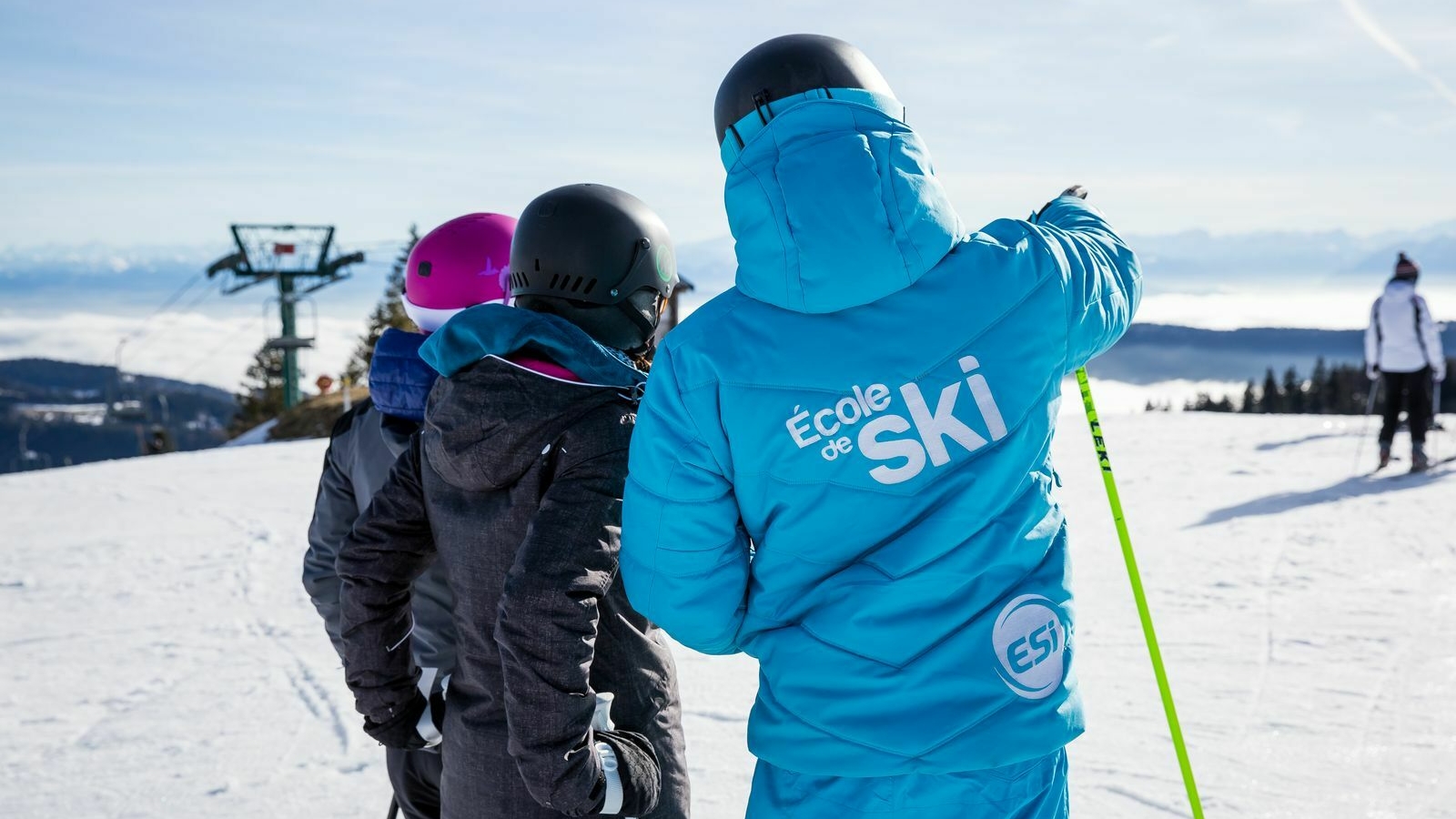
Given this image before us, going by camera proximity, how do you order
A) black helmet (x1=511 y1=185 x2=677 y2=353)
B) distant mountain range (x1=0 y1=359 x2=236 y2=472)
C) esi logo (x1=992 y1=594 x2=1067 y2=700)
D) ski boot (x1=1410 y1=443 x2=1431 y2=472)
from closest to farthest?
esi logo (x1=992 y1=594 x2=1067 y2=700) → black helmet (x1=511 y1=185 x2=677 y2=353) → ski boot (x1=1410 y1=443 x2=1431 y2=472) → distant mountain range (x1=0 y1=359 x2=236 y2=472)

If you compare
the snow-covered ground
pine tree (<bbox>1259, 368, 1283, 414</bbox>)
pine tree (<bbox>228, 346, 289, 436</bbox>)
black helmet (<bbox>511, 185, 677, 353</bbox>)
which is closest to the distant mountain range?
pine tree (<bbox>228, 346, 289, 436</bbox>)

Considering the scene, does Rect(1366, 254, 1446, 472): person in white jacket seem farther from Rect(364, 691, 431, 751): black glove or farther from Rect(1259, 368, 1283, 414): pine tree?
Rect(1259, 368, 1283, 414): pine tree

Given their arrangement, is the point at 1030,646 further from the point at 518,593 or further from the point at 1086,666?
the point at 1086,666

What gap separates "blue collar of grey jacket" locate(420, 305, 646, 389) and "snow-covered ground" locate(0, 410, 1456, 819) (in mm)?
2286

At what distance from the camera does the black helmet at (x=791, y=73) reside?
1.86 metres

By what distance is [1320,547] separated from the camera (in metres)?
7.33

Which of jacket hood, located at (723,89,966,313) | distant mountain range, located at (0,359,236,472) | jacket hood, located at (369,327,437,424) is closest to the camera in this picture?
jacket hood, located at (723,89,966,313)

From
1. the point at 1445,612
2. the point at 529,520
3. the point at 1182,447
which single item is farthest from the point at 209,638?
the point at 1182,447

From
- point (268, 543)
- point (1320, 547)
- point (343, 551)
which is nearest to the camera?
point (343, 551)

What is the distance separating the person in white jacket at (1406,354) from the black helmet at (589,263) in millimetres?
9905

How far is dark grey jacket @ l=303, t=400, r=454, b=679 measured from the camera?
8.05 feet

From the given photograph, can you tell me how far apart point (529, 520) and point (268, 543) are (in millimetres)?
7206

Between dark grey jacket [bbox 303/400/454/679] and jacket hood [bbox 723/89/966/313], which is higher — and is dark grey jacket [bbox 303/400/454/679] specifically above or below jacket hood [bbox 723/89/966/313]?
below

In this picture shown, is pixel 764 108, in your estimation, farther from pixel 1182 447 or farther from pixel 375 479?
pixel 1182 447
